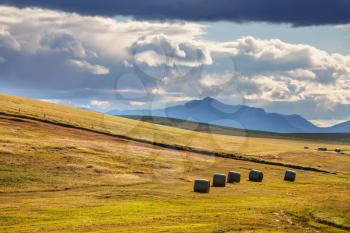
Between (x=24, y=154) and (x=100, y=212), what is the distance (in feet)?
116

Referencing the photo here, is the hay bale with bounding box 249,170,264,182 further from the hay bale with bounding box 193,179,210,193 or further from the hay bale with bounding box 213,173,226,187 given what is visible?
the hay bale with bounding box 193,179,210,193

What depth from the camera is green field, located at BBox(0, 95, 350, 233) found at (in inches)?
1754

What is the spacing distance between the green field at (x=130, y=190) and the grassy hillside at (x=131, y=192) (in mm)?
93

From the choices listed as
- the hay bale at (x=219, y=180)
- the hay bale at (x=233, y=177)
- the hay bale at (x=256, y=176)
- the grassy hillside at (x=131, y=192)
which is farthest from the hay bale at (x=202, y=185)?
the hay bale at (x=256, y=176)

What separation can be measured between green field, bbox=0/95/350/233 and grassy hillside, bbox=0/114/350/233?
0.31 ft

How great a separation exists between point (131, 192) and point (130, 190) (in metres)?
2.14

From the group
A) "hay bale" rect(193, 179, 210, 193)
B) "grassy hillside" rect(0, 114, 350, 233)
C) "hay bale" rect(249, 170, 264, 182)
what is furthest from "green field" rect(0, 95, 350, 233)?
"hay bale" rect(249, 170, 264, 182)

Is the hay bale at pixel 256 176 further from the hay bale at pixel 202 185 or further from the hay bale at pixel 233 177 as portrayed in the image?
the hay bale at pixel 202 185

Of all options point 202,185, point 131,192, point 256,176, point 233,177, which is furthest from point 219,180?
point 131,192

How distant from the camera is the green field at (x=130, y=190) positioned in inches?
1754

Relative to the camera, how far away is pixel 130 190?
6731cm

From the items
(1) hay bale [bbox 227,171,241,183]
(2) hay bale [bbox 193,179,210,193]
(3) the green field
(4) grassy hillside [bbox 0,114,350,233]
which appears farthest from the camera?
(1) hay bale [bbox 227,171,241,183]

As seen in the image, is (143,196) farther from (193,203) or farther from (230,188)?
(230,188)

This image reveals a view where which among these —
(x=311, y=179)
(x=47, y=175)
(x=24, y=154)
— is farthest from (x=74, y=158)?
(x=311, y=179)
